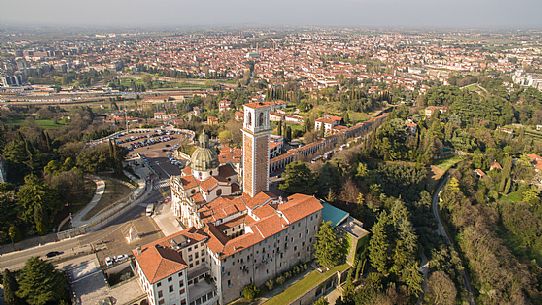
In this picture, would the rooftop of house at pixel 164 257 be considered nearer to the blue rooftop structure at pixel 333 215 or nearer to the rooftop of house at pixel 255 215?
the rooftop of house at pixel 255 215

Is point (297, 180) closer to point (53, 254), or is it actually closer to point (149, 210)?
point (149, 210)

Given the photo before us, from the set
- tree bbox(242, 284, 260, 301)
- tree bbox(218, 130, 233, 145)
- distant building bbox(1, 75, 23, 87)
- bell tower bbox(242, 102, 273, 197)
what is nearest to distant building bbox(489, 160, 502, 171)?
bell tower bbox(242, 102, 273, 197)

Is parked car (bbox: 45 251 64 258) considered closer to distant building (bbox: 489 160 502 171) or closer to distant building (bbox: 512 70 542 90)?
distant building (bbox: 489 160 502 171)

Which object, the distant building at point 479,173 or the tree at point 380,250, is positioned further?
the distant building at point 479,173

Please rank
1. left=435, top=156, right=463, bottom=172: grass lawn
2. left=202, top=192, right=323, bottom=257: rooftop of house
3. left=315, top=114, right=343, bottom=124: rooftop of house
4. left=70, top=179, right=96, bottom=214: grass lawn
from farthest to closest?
left=315, top=114, right=343, bottom=124: rooftop of house, left=435, top=156, right=463, bottom=172: grass lawn, left=70, top=179, right=96, bottom=214: grass lawn, left=202, top=192, right=323, bottom=257: rooftop of house

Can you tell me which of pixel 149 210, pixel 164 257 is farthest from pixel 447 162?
pixel 164 257

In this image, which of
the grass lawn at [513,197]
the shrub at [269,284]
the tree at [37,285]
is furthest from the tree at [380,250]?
the grass lawn at [513,197]

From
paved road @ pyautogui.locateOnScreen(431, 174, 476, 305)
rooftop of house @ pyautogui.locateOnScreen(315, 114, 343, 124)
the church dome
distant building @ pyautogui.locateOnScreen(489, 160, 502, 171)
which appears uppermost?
the church dome
